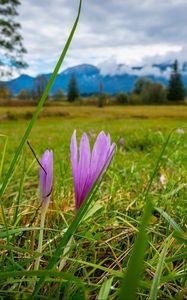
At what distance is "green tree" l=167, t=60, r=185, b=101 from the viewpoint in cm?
6831

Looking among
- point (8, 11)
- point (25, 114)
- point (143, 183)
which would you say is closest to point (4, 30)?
point (8, 11)

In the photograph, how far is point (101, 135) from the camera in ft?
1.64

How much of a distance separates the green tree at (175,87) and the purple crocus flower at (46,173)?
70442 mm

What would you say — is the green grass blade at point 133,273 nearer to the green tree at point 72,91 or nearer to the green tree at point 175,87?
the green tree at point 175,87

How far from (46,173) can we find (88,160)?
0.30ft

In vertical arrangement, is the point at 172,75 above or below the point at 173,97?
above

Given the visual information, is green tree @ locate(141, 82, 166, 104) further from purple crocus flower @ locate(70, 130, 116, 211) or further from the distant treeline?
purple crocus flower @ locate(70, 130, 116, 211)

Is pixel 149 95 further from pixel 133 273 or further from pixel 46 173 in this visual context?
pixel 133 273

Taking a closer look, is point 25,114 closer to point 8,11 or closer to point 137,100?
point 8,11

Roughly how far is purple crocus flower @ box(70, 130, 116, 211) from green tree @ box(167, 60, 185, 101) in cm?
7047

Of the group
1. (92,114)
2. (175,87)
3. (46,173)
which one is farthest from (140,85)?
(46,173)

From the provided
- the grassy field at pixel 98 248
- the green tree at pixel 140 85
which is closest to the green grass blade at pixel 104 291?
the grassy field at pixel 98 248

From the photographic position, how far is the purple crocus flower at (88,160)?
19.9 inches

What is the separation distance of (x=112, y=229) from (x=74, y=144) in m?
0.53
